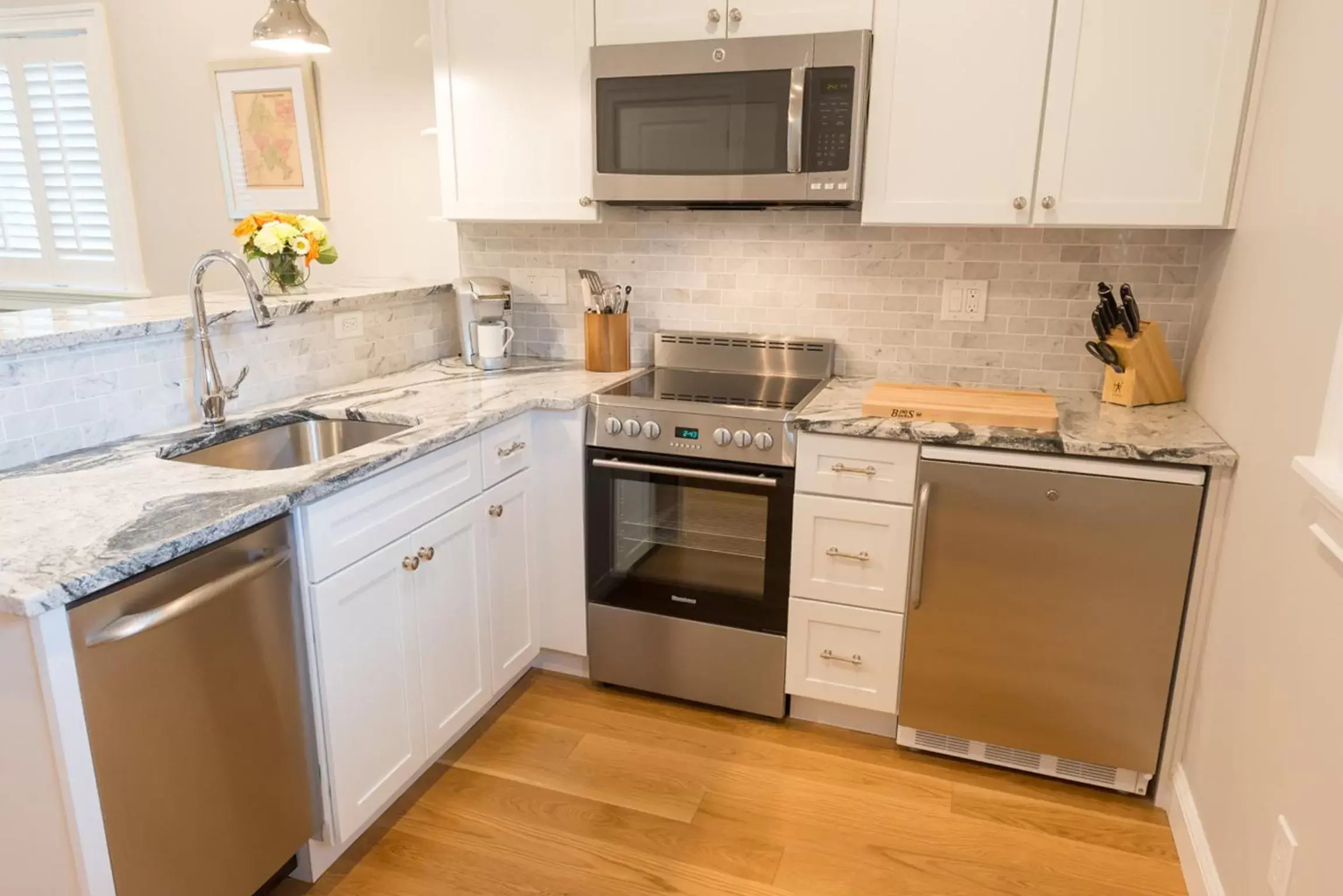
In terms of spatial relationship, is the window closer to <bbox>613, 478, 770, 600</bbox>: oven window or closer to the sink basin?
the sink basin

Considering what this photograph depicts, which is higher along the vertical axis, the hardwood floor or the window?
the window

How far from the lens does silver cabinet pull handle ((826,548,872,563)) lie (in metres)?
2.29

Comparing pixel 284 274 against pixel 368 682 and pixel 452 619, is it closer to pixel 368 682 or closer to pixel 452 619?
pixel 452 619

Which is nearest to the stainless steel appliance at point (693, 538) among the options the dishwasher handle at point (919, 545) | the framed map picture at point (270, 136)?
the dishwasher handle at point (919, 545)

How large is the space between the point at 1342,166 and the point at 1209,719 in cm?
120

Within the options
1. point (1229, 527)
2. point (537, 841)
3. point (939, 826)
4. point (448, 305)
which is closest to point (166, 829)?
point (537, 841)

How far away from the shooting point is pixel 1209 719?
6.29 feet

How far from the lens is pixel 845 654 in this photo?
2.38m

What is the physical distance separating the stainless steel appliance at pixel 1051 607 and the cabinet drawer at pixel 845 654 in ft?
0.20

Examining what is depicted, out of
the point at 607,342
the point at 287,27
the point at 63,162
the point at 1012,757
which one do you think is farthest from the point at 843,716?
the point at 63,162

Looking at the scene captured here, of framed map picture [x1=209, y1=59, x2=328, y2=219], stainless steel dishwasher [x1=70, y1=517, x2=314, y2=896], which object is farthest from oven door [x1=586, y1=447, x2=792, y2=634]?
framed map picture [x1=209, y1=59, x2=328, y2=219]

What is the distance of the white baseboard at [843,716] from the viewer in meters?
2.47

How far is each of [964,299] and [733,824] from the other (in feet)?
5.47

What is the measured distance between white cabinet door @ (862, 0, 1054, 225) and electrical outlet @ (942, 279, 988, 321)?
0.35m
